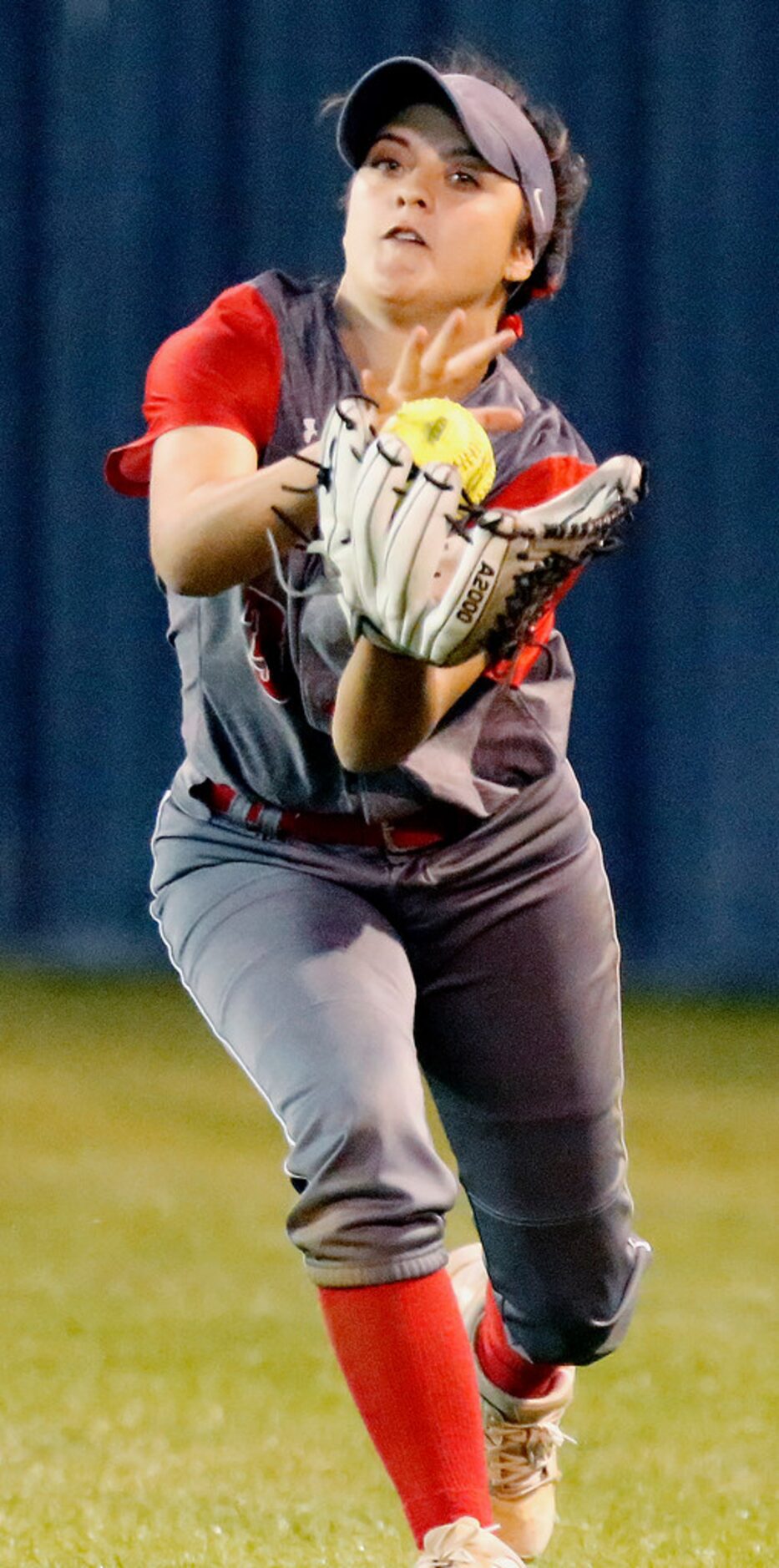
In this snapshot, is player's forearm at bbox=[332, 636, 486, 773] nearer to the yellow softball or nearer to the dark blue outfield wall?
the yellow softball

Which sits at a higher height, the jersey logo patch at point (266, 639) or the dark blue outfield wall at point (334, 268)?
the jersey logo patch at point (266, 639)

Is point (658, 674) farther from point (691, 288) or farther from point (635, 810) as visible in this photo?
point (691, 288)

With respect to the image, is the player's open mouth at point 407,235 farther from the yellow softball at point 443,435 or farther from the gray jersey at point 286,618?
the yellow softball at point 443,435

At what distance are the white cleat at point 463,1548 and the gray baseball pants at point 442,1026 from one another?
0.27 m

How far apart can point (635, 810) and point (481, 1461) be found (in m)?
5.58

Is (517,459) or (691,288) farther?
(691,288)

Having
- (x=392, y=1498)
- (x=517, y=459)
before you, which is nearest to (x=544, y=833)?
(x=517, y=459)

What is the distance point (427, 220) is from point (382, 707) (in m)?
0.58

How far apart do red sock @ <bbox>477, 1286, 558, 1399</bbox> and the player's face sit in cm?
137

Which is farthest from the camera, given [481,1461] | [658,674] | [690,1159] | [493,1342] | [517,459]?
[658,674]

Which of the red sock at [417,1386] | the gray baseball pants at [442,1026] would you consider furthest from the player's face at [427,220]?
the red sock at [417,1386]

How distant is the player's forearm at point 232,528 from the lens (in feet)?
8.73

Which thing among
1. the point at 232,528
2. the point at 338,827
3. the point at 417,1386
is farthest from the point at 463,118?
the point at 417,1386

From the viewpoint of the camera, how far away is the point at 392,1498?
3723 millimetres
